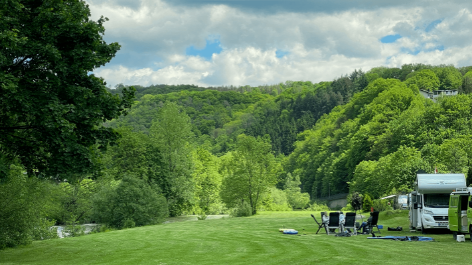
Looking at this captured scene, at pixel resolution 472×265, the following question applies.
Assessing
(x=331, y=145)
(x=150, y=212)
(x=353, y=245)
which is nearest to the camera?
(x=353, y=245)

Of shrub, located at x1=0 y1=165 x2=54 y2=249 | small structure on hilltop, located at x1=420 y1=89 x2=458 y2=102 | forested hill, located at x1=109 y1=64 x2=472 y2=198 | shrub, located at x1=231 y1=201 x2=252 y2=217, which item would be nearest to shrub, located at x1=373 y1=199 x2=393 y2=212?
forested hill, located at x1=109 y1=64 x2=472 y2=198

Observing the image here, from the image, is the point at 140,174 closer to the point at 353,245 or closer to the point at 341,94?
the point at 353,245

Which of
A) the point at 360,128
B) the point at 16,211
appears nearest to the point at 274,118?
the point at 360,128

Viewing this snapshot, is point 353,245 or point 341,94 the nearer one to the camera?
point 353,245

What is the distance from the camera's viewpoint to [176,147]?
60.0m

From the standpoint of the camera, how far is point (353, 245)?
17.0m

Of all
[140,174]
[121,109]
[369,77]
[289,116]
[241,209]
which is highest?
[369,77]

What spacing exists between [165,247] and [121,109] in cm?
538

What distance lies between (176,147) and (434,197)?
40319mm

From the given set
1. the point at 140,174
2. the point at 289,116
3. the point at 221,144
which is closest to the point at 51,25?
the point at 140,174

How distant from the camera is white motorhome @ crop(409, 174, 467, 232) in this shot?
23.0 m

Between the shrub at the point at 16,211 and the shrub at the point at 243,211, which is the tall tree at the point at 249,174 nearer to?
the shrub at the point at 243,211

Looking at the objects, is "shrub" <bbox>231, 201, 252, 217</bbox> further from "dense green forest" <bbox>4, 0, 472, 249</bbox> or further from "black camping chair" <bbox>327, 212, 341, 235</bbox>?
"black camping chair" <bbox>327, 212, 341, 235</bbox>

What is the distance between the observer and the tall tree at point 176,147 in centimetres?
5734
